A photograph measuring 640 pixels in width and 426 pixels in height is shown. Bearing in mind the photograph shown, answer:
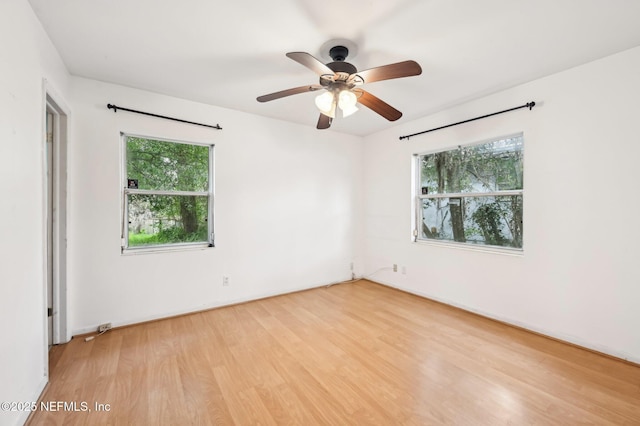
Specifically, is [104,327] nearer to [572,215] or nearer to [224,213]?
[224,213]

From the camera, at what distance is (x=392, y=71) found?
1845mm

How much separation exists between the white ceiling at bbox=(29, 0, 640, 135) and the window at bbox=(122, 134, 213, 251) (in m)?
0.69

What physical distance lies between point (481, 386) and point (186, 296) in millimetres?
3043

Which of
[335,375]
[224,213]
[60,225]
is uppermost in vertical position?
[224,213]

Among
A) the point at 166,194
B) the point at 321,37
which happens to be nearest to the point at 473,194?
the point at 321,37

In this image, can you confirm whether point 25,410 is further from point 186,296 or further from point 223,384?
point 186,296

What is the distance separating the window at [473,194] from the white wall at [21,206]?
4009mm

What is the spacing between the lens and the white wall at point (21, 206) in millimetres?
1383

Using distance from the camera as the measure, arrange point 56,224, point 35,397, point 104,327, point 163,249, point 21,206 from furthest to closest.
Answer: point 163,249 → point 104,327 → point 56,224 → point 35,397 → point 21,206

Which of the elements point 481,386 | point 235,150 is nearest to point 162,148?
point 235,150

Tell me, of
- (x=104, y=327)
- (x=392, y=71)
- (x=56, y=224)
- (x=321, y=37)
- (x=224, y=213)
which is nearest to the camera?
(x=392, y=71)

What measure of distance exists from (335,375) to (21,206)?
7.66 ft

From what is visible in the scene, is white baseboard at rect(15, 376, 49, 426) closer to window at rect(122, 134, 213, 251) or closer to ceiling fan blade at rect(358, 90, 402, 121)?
window at rect(122, 134, 213, 251)

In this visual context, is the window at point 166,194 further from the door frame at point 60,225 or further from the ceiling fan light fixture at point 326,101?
the ceiling fan light fixture at point 326,101
